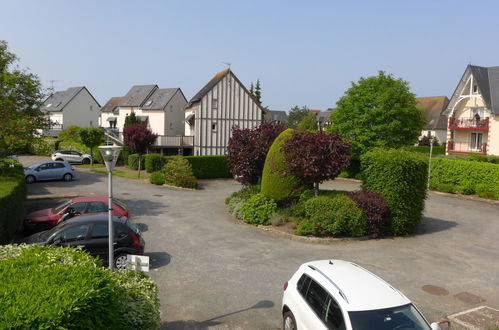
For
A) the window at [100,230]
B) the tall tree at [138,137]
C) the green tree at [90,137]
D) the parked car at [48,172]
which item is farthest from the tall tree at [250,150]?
the green tree at [90,137]

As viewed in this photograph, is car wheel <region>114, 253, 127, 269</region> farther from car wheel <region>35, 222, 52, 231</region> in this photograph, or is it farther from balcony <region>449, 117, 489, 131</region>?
balcony <region>449, 117, 489, 131</region>

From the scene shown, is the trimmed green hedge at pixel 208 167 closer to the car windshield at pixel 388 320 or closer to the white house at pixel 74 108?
the car windshield at pixel 388 320

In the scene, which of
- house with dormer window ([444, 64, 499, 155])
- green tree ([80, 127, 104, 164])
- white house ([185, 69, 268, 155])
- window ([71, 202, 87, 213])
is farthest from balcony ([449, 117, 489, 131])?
window ([71, 202, 87, 213])

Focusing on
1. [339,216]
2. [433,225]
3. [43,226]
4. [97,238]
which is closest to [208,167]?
[43,226]

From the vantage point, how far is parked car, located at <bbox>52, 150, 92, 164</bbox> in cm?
3791

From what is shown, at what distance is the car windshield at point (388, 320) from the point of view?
19.9ft

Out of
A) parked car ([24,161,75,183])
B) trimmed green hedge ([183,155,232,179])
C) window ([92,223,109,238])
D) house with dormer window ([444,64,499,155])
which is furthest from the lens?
house with dormer window ([444,64,499,155])

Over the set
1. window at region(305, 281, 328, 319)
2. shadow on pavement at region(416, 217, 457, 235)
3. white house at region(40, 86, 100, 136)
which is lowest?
shadow on pavement at region(416, 217, 457, 235)

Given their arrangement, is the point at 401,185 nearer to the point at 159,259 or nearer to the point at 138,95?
the point at 159,259

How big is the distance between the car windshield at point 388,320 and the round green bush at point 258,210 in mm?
11333

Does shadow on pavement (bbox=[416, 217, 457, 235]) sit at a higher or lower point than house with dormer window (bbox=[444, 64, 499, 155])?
lower

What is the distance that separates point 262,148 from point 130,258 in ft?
44.2

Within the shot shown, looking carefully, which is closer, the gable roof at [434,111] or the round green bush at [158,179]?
the round green bush at [158,179]

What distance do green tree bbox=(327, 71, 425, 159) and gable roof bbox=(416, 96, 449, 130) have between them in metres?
25.0
